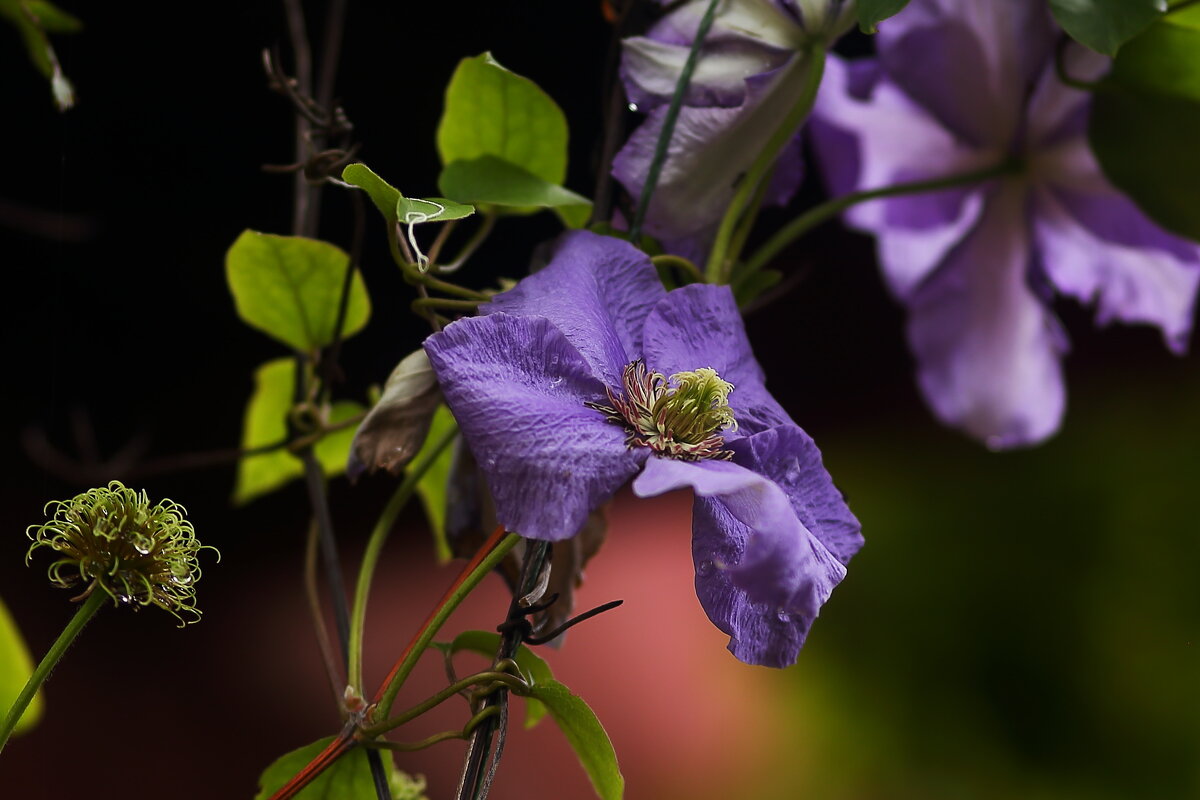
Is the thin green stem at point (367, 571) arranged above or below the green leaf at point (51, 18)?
below

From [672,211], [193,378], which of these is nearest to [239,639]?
[193,378]

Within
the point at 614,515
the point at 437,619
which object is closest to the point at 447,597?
the point at 437,619

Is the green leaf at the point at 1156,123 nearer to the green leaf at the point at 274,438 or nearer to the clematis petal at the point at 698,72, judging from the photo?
the clematis petal at the point at 698,72

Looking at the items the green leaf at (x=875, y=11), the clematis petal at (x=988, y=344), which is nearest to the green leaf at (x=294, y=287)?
the green leaf at (x=875, y=11)

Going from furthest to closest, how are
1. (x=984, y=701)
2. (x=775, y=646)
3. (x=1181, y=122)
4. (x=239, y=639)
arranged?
(x=984, y=701)
(x=239, y=639)
(x=1181, y=122)
(x=775, y=646)

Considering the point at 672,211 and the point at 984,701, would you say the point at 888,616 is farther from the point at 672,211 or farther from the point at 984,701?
the point at 672,211

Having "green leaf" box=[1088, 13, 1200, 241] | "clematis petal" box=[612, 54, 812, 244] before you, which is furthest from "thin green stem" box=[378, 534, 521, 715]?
"green leaf" box=[1088, 13, 1200, 241]
